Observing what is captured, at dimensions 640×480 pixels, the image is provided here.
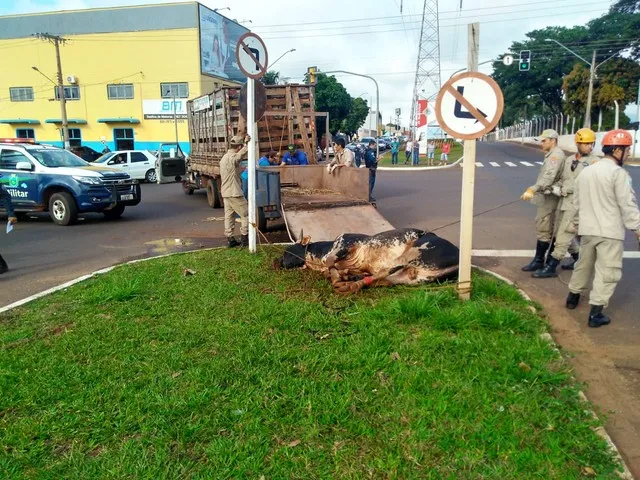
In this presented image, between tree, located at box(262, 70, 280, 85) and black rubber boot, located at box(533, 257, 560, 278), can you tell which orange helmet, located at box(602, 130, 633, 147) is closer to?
black rubber boot, located at box(533, 257, 560, 278)

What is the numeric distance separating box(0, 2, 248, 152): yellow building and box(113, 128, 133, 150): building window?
7cm

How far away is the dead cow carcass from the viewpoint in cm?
575

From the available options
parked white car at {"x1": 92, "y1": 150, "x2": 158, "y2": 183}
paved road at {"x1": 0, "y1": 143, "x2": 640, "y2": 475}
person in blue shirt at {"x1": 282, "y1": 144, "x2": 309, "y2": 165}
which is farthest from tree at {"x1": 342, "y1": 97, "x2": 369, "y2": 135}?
person in blue shirt at {"x1": 282, "y1": 144, "x2": 309, "y2": 165}

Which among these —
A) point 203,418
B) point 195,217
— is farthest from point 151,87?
point 203,418

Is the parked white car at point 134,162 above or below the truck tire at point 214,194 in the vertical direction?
above

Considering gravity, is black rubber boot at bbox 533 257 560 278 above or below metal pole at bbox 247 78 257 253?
below

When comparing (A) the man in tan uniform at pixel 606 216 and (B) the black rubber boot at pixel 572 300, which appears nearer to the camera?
(A) the man in tan uniform at pixel 606 216

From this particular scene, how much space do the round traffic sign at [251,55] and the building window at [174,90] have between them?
3436 centimetres

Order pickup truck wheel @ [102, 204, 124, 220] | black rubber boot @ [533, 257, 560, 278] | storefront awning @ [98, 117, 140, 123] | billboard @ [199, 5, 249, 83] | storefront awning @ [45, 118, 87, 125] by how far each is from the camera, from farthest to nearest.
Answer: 1. storefront awning @ [45, 118, 87, 125]
2. storefront awning @ [98, 117, 140, 123]
3. billboard @ [199, 5, 249, 83]
4. pickup truck wheel @ [102, 204, 124, 220]
5. black rubber boot @ [533, 257, 560, 278]

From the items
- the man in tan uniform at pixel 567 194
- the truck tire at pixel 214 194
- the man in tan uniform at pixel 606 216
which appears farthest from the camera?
the truck tire at pixel 214 194

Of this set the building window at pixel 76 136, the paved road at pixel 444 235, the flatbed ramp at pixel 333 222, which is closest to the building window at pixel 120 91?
the building window at pixel 76 136

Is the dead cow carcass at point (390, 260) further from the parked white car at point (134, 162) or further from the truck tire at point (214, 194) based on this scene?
the parked white car at point (134, 162)

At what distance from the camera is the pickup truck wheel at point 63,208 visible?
11453 millimetres

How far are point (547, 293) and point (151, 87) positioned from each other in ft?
129
